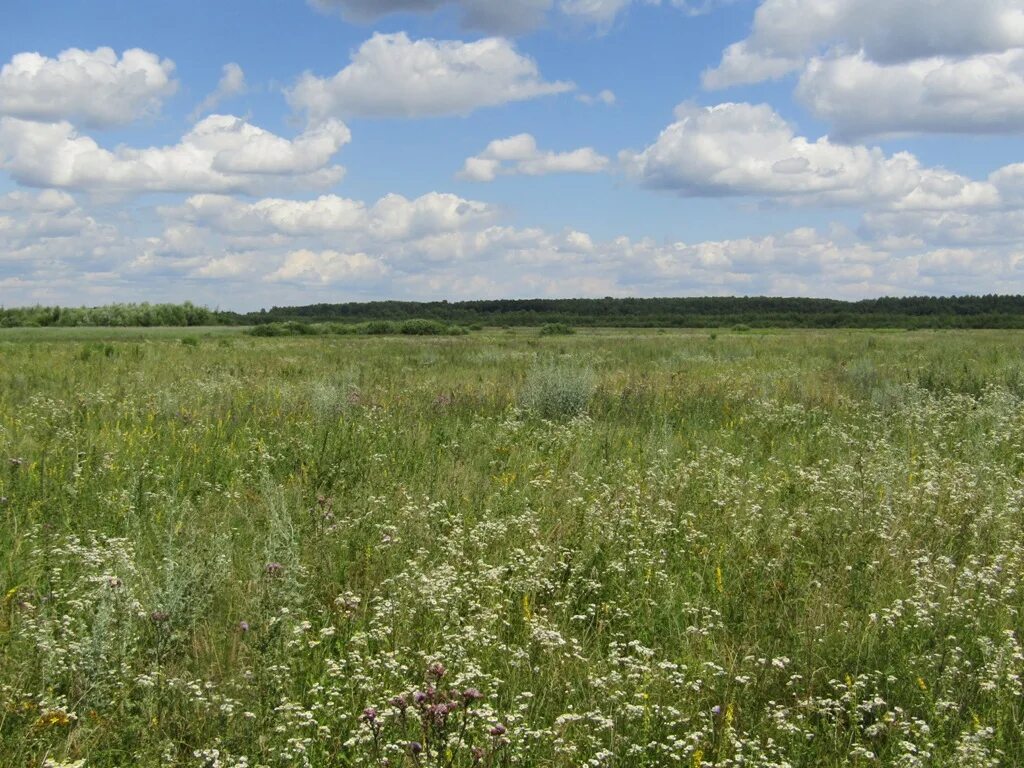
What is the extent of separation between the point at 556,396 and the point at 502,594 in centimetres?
669

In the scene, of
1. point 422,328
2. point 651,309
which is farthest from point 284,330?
point 651,309

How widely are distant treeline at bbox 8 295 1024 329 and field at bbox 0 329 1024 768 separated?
48922 millimetres

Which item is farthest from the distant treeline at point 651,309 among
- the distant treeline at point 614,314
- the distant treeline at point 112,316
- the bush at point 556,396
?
the bush at point 556,396

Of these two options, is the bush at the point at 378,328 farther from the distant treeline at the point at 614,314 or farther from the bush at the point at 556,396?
the bush at the point at 556,396

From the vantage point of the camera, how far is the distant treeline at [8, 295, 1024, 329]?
58.4 metres

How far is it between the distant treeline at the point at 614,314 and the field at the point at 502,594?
48.9 metres

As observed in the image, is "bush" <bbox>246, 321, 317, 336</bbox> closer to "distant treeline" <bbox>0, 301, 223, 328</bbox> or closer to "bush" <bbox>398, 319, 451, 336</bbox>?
"bush" <bbox>398, 319, 451, 336</bbox>

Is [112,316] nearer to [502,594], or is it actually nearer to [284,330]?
[284,330]

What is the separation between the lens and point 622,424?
32.7 feet

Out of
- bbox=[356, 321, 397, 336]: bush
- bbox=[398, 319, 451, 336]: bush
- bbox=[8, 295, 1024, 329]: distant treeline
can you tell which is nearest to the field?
bbox=[398, 319, 451, 336]: bush

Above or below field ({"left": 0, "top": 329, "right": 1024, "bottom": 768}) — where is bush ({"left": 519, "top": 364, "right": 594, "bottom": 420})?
above

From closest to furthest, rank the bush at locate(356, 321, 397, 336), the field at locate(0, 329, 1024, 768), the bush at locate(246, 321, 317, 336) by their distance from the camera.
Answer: the field at locate(0, 329, 1024, 768)
the bush at locate(246, 321, 317, 336)
the bush at locate(356, 321, 397, 336)

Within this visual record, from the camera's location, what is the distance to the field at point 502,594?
122 inches

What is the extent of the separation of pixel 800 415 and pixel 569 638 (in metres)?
7.69
